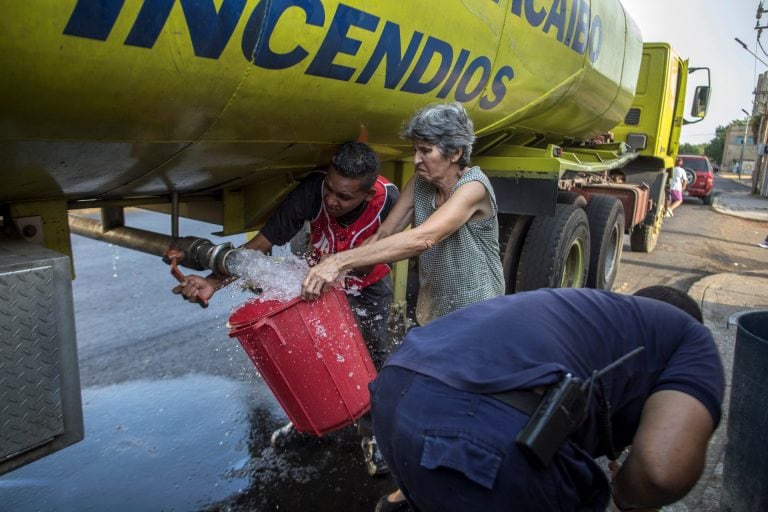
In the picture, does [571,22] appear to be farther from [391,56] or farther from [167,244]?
[167,244]

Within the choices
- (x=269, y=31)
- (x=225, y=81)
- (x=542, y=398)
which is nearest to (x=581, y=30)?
(x=269, y=31)

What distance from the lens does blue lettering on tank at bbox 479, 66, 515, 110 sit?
9.35ft

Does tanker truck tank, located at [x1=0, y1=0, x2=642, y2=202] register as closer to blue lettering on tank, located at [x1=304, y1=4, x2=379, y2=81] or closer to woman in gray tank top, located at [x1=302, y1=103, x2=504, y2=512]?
blue lettering on tank, located at [x1=304, y1=4, x2=379, y2=81]

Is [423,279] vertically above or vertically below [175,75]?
below

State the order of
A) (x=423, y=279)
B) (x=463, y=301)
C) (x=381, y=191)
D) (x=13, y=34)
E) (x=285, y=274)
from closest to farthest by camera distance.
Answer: (x=13, y=34)
(x=285, y=274)
(x=463, y=301)
(x=423, y=279)
(x=381, y=191)

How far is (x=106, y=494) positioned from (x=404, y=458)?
1.83 m

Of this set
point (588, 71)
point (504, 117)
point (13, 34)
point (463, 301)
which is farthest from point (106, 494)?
point (588, 71)

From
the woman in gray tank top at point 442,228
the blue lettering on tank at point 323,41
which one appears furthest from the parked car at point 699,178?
the woman in gray tank top at point 442,228

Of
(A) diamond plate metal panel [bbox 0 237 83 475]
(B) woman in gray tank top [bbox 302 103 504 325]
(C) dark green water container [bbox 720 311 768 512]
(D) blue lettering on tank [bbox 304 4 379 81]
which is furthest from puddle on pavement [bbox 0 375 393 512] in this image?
(D) blue lettering on tank [bbox 304 4 379 81]

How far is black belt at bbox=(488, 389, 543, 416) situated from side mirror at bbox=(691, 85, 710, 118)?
8.36 metres

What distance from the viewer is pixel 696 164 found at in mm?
17656

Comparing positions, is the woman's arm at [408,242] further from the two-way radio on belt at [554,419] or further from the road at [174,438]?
the two-way radio on belt at [554,419]

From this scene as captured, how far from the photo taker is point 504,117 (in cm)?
325

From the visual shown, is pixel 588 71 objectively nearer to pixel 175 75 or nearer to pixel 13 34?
pixel 175 75
